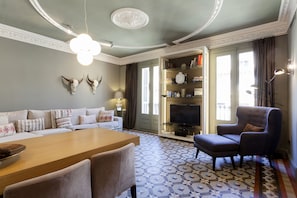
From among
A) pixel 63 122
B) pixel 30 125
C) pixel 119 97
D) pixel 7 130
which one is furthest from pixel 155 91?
pixel 7 130

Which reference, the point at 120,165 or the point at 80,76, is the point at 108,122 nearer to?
the point at 80,76

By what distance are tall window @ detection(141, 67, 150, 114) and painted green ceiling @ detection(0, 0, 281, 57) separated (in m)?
1.73

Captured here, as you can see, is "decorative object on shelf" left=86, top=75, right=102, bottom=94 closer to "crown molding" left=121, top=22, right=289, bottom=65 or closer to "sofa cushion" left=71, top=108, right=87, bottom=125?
"sofa cushion" left=71, top=108, right=87, bottom=125

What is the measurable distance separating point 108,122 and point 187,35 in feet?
11.0

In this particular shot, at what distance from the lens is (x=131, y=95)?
21.1 feet

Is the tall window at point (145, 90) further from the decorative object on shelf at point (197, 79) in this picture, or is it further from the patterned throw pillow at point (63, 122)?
the patterned throw pillow at point (63, 122)

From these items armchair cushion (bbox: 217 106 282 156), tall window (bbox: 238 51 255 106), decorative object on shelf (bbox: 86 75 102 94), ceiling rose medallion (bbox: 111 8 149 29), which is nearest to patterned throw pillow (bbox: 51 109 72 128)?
decorative object on shelf (bbox: 86 75 102 94)

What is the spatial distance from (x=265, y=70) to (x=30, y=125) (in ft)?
18.0

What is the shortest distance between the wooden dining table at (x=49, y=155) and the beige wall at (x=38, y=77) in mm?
3180

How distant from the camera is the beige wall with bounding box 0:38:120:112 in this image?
13.1ft

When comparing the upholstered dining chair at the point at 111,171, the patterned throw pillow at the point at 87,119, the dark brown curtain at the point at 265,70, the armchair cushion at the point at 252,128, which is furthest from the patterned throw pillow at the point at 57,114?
the dark brown curtain at the point at 265,70

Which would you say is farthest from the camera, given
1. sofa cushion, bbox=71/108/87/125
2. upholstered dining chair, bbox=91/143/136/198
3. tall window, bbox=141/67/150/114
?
tall window, bbox=141/67/150/114

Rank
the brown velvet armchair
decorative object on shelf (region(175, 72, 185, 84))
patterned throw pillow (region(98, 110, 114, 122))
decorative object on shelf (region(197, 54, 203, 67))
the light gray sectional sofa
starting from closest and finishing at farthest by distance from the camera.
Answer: the brown velvet armchair
the light gray sectional sofa
decorative object on shelf (region(197, 54, 203, 67))
decorative object on shelf (region(175, 72, 185, 84))
patterned throw pillow (region(98, 110, 114, 122))

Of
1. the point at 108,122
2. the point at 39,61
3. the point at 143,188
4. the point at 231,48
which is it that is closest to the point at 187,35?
the point at 231,48
